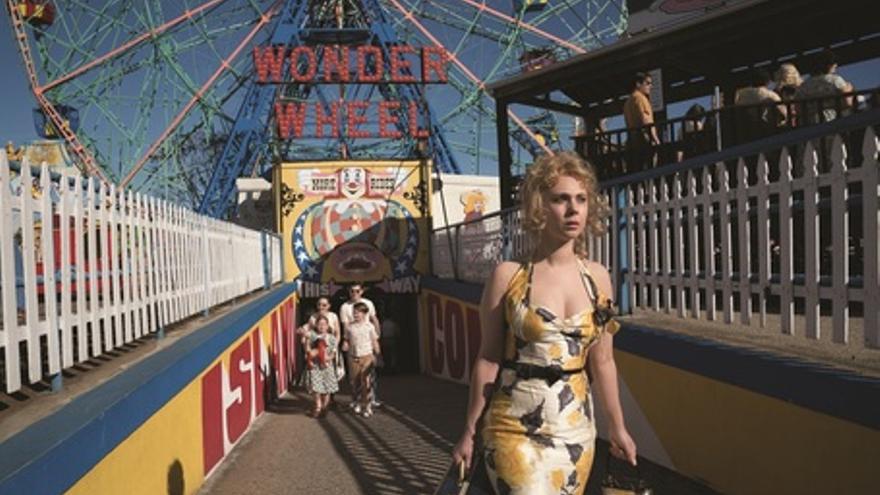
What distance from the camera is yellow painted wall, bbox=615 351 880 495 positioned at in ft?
9.34

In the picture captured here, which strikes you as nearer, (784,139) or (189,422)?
(784,139)

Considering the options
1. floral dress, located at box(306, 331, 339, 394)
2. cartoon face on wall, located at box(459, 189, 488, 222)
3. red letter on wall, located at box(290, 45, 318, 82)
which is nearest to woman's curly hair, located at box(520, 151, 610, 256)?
floral dress, located at box(306, 331, 339, 394)

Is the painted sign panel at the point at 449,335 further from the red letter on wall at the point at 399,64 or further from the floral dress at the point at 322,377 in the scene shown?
the red letter on wall at the point at 399,64

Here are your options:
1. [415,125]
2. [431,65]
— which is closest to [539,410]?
[415,125]

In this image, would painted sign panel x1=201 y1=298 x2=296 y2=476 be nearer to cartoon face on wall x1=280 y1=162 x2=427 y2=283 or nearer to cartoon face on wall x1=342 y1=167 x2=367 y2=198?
cartoon face on wall x1=280 y1=162 x2=427 y2=283

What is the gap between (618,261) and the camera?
5.55m

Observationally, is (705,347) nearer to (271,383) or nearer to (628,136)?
(628,136)

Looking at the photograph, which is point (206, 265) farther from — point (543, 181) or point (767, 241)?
point (543, 181)

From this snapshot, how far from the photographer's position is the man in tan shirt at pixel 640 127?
845cm

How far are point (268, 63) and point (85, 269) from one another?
22.8 m

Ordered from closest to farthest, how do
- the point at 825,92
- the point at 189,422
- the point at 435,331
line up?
the point at 189,422 < the point at 825,92 < the point at 435,331

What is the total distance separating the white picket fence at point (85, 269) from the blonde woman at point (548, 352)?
194 cm

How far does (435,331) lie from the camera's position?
1527cm

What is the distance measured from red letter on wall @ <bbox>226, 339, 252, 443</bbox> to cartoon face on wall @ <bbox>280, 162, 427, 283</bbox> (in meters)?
9.54
